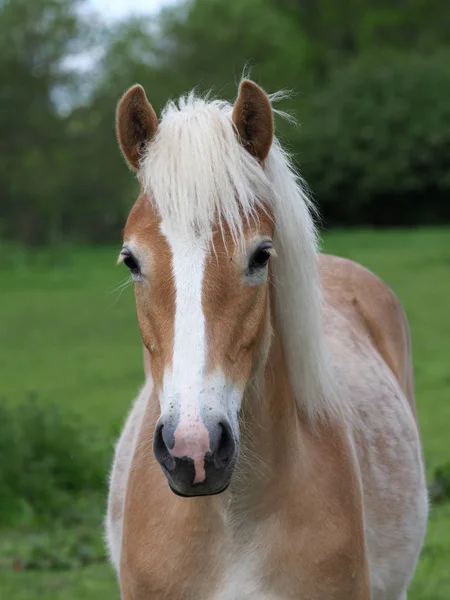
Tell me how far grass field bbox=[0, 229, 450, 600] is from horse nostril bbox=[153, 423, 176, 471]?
78 cm

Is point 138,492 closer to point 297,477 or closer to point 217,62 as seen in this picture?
point 297,477

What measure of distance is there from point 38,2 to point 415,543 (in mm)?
30086

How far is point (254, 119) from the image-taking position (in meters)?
3.08

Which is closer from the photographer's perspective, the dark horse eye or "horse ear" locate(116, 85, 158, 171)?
the dark horse eye

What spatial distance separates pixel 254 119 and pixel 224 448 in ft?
3.33

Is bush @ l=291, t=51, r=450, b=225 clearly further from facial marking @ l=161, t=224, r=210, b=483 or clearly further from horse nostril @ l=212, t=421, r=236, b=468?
horse nostril @ l=212, t=421, r=236, b=468

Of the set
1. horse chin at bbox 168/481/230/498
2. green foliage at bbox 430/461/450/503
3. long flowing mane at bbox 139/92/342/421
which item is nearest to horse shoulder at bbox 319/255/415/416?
long flowing mane at bbox 139/92/342/421

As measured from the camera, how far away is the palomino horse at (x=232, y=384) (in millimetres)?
2701

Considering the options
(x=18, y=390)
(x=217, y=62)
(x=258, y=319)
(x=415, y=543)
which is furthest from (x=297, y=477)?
(x=217, y=62)

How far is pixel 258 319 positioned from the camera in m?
2.92

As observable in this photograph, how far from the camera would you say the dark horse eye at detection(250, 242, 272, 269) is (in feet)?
9.53

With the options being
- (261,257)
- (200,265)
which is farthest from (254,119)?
(200,265)


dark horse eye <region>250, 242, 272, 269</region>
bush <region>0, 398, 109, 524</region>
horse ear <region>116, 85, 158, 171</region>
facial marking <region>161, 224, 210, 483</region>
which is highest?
horse ear <region>116, 85, 158, 171</region>

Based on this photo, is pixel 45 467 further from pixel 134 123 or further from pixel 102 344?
pixel 102 344
